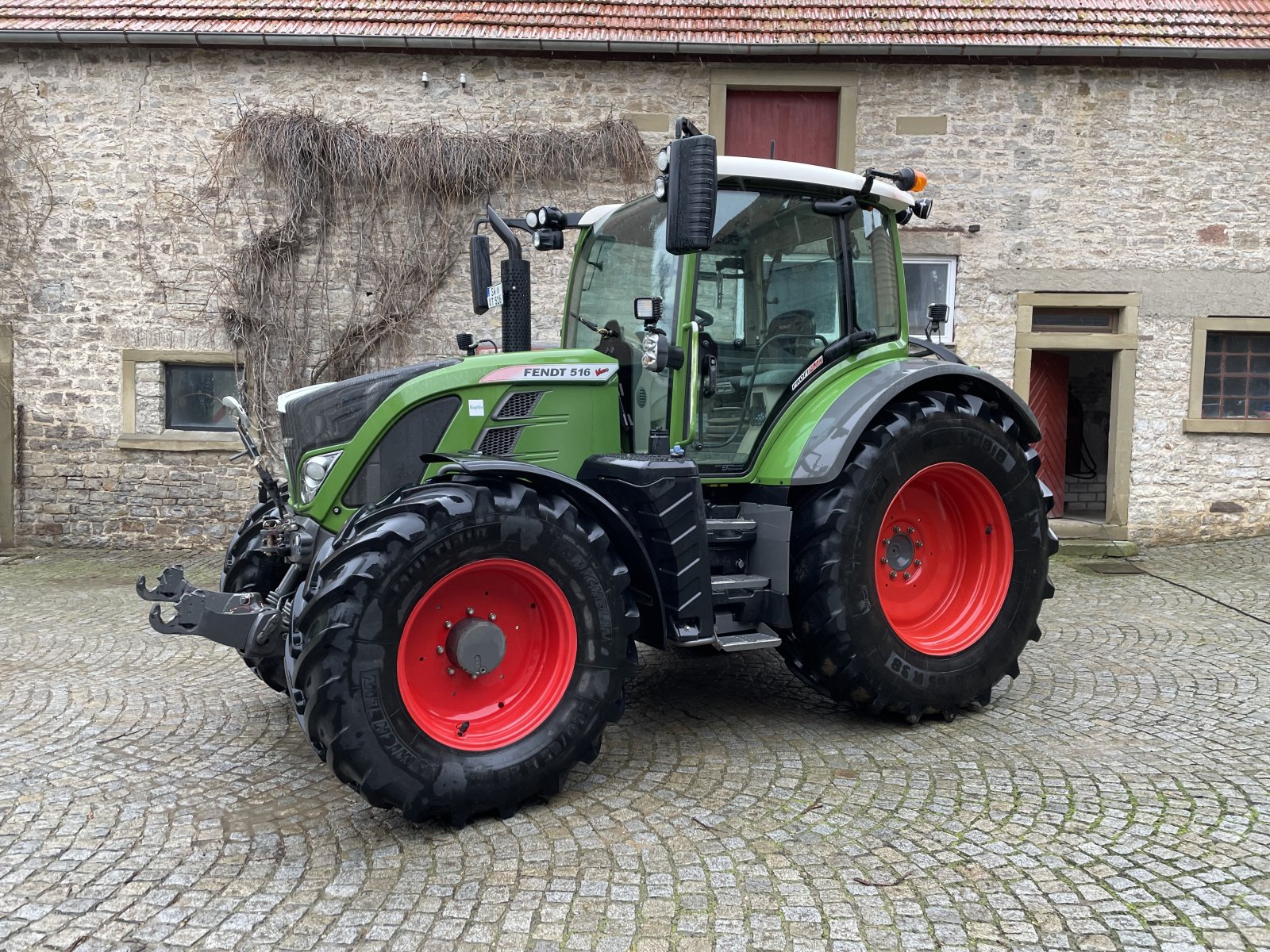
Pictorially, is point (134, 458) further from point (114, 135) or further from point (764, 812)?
point (764, 812)

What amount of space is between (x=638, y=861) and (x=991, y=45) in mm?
7809

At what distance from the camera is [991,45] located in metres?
8.36

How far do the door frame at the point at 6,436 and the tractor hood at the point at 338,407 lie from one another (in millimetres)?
6696

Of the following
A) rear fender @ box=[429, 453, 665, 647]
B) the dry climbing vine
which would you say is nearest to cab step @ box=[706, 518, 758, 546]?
rear fender @ box=[429, 453, 665, 647]

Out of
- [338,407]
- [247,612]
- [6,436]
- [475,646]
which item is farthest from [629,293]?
[6,436]

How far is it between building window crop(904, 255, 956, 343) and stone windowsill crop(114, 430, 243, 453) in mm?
6097

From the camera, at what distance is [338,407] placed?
3.55m

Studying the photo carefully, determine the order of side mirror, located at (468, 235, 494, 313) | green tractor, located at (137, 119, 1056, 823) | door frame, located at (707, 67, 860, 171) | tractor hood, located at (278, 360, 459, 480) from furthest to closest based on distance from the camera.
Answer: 1. door frame, located at (707, 67, 860, 171)
2. side mirror, located at (468, 235, 494, 313)
3. tractor hood, located at (278, 360, 459, 480)
4. green tractor, located at (137, 119, 1056, 823)

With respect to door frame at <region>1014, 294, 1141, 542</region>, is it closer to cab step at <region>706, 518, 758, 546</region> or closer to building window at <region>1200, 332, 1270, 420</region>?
building window at <region>1200, 332, 1270, 420</region>

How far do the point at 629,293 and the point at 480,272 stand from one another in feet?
2.48

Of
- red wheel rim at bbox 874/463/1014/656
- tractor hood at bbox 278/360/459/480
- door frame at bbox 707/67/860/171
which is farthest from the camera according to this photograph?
door frame at bbox 707/67/860/171

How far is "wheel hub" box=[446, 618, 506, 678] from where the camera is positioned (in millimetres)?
3158

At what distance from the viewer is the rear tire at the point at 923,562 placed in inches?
150

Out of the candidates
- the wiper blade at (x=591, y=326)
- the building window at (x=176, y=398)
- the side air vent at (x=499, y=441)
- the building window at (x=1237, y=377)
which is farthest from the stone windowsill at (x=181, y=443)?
the building window at (x=1237, y=377)
